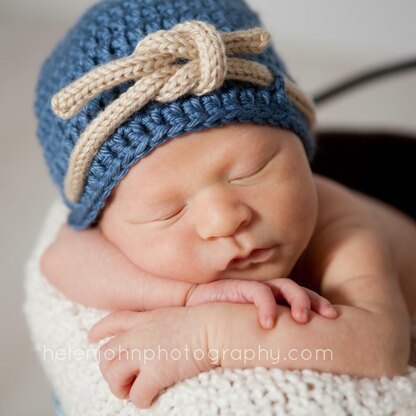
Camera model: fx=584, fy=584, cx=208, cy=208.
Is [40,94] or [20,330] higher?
[40,94]

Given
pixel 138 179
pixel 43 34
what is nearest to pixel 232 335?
pixel 138 179

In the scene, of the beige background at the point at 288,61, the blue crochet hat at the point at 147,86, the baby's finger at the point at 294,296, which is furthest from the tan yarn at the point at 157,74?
the beige background at the point at 288,61

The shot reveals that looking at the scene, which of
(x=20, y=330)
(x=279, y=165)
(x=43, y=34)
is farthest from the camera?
(x=43, y=34)

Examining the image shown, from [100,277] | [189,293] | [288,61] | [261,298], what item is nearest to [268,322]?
[261,298]

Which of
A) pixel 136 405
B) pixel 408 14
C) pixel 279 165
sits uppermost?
pixel 279 165

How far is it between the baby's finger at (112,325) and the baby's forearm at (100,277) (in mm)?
29

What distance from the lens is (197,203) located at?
787mm

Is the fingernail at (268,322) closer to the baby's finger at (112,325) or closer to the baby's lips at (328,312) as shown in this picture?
the baby's lips at (328,312)

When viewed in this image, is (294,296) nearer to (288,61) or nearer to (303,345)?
(303,345)

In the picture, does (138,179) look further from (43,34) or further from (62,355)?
(43,34)

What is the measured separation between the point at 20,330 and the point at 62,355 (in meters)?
0.71

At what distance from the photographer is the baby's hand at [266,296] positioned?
0.73 metres

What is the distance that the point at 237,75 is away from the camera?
795 millimetres

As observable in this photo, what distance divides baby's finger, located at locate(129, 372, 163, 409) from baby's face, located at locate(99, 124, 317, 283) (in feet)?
0.49
